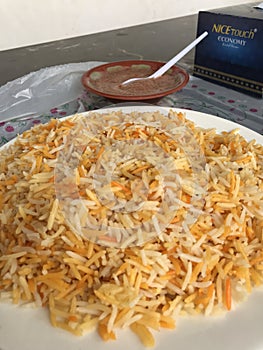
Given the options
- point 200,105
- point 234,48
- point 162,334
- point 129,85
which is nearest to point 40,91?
point 129,85

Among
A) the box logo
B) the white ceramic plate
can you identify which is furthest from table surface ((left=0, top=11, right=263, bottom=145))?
the white ceramic plate

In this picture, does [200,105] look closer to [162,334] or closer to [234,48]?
[234,48]

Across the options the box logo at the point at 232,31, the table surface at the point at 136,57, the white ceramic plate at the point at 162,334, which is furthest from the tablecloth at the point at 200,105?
the white ceramic plate at the point at 162,334

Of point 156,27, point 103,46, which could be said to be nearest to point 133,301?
point 103,46

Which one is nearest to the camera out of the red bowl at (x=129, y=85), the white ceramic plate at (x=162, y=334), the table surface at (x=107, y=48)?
the white ceramic plate at (x=162, y=334)

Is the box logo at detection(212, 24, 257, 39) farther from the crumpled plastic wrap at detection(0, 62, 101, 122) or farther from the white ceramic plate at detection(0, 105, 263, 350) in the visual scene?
the white ceramic plate at detection(0, 105, 263, 350)

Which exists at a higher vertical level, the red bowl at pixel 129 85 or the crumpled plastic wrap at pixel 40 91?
the red bowl at pixel 129 85

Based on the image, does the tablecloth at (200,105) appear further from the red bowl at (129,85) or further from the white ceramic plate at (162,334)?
the white ceramic plate at (162,334)
